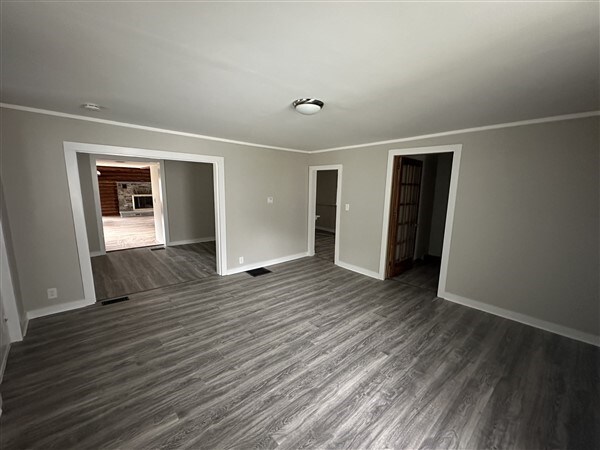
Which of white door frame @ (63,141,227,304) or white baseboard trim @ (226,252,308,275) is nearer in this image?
white door frame @ (63,141,227,304)

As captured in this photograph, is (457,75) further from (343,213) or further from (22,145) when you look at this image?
(22,145)

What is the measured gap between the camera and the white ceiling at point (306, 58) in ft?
3.60

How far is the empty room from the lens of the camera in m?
1.30

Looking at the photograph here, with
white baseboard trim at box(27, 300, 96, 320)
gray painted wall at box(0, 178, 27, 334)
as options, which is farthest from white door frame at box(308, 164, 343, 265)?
gray painted wall at box(0, 178, 27, 334)

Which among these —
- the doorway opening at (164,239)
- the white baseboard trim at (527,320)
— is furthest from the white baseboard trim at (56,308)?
the white baseboard trim at (527,320)

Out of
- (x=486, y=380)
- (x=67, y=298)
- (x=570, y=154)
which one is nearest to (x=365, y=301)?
(x=486, y=380)

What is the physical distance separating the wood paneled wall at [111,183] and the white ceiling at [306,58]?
37.0 ft

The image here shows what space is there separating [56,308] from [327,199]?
7.19m

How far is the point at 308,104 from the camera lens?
6.99 ft

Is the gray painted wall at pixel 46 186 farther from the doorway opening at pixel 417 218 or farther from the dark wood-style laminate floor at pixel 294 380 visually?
the doorway opening at pixel 417 218

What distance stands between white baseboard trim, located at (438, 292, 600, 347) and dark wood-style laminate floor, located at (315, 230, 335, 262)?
8.27ft

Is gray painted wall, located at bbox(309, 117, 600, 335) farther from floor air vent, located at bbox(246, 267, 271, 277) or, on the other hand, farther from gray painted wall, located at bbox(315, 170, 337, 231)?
gray painted wall, located at bbox(315, 170, 337, 231)

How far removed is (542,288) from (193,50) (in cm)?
413

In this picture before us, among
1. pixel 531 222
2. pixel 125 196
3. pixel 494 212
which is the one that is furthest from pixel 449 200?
pixel 125 196
